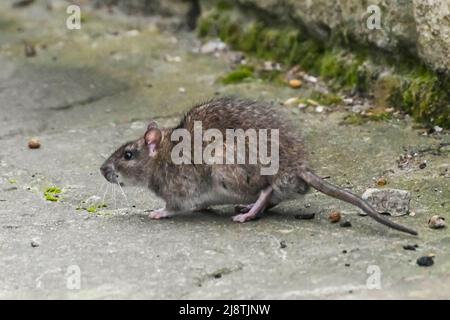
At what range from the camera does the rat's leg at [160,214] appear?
19.1 ft

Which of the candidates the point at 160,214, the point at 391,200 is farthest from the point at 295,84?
the point at 391,200

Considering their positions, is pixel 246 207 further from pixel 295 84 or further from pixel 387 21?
pixel 295 84

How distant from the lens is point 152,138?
5953 mm

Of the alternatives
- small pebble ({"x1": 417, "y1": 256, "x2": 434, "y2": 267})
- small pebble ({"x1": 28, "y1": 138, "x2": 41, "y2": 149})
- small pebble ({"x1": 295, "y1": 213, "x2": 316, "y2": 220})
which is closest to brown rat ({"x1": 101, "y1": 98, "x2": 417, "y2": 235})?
small pebble ({"x1": 295, "y1": 213, "x2": 316, "y2": 220})

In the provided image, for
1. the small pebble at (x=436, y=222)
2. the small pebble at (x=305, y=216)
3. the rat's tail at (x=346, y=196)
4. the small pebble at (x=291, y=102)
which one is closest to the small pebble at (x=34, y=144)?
the small pebble at (x=291, y=102)

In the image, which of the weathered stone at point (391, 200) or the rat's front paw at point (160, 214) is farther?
the rat's front paw at point (160, 214)

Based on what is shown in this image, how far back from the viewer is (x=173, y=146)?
5879 millimetres

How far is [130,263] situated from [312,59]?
3665 mm

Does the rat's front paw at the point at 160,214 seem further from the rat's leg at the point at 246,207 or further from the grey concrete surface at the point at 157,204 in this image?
the rat's leg at the point at 246,207

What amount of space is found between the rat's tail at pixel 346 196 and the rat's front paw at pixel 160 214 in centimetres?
88

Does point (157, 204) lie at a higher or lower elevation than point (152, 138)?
lower

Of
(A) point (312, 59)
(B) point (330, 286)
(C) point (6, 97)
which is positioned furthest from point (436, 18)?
(C) point (6, 97)

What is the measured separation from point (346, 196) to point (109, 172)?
5.24 feet

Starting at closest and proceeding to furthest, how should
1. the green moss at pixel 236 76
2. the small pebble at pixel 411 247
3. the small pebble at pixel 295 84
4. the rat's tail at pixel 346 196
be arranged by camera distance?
the small pebble at pixel 411 247 → the rat's tail at pixel 346 196 → the small pebble at pixel 295 84 → the green moss at pixel 236 76
